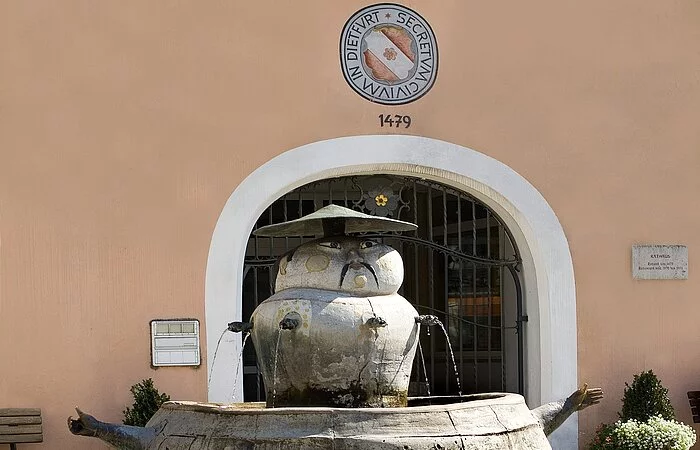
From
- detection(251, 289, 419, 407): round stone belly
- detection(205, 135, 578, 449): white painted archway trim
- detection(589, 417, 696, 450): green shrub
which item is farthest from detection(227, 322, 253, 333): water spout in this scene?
detection(589, 417, 696, 450): green shrub

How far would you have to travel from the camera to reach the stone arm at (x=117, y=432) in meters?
4.79

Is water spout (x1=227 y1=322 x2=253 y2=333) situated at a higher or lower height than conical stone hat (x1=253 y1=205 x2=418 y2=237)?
→ lower

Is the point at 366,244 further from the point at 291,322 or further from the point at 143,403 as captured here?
the point at 143,403

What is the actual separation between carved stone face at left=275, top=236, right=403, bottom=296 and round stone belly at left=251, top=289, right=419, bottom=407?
2.2 inches

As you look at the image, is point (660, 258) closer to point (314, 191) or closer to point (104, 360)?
point (314, 191)

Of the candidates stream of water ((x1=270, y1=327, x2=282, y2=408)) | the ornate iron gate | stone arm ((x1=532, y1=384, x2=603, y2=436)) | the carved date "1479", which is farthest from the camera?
the ornate iron gate

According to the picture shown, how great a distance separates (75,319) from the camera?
834 centimetres

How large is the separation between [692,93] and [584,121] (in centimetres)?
86

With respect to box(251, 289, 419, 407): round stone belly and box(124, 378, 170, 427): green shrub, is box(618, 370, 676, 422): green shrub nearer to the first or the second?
box(124, 378, 170, 427): green shrub

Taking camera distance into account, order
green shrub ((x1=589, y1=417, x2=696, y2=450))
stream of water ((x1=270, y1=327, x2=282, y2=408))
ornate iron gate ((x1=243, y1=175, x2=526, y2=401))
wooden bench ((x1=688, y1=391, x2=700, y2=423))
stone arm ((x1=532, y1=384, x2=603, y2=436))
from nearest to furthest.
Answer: stream of water ((x1=270, y1=327, x2=282, y2=408)), stone arm ((x1=532, y1=384, x2=603, y2=436)), green shrub ((x1=589, y1=417, x2=696, y2=450)), wooden bench ((x1=688, y1=391, x2=700, y2=423)), ornate iron gate ((x1=243, y1=175, x2=526, y2=401))

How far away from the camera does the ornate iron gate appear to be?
9.27 metres

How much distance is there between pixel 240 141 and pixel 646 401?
3297 mm

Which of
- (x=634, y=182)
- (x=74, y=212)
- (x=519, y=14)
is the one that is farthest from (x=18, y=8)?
(x=634, y=182)

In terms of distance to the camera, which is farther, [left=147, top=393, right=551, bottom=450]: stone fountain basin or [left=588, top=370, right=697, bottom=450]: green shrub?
[left=588, top=370, right=697, bottom=450]: green shrub
